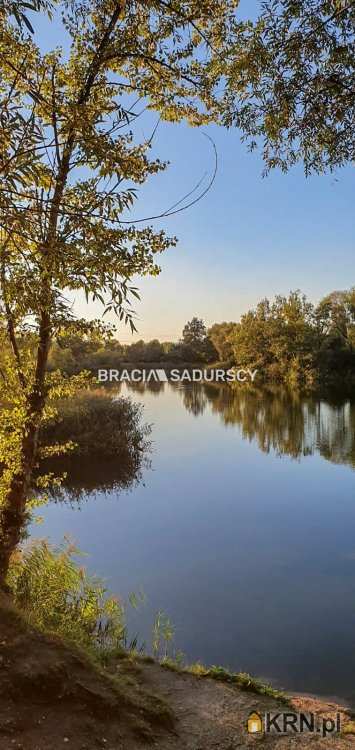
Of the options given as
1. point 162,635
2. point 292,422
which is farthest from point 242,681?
point 292,422

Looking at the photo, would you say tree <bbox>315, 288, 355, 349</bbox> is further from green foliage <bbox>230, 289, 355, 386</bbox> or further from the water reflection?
the water reflection

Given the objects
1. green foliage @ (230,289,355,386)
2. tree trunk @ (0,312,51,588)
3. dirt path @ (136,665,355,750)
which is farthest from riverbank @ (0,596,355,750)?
green foliage @ (230,289,355,386)

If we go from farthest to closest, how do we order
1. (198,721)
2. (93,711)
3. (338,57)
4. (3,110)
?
(338,57)
(198,721)
(93,711)
(3,110)

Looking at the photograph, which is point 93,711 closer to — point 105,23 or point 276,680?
point 276,680

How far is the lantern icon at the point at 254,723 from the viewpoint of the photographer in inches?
135

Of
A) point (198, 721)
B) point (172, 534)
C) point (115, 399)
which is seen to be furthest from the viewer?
point (115, 399)

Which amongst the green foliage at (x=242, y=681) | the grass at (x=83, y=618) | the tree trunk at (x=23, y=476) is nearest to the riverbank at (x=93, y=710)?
the green foliage at (x=242, y=681)

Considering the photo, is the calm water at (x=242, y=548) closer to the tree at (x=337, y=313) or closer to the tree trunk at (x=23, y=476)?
the tree trunk at (x=23, y=476)

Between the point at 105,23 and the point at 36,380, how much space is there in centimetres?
347

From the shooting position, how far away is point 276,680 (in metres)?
4.95

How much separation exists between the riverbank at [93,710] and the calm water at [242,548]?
5.16 feet

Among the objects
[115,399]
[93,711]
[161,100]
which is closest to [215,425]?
[115,399]

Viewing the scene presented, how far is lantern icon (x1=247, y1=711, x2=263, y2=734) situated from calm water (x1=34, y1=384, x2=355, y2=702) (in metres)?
1.45

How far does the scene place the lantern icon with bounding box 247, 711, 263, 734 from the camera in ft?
11.2
